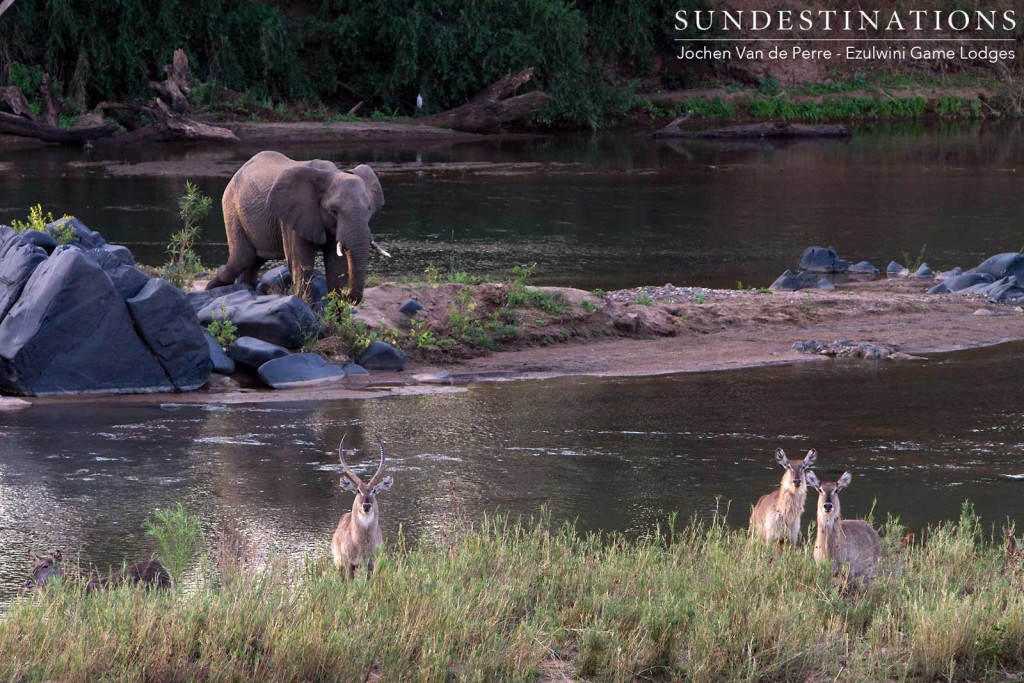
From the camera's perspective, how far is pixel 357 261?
16406 mm

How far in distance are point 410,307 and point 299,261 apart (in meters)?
1.41

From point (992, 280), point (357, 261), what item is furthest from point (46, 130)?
point (992, 280)

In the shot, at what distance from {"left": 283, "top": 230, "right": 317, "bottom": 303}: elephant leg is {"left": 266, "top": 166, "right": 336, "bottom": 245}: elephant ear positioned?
0.56ft

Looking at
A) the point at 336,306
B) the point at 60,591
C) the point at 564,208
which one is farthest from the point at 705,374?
the point at 564,208

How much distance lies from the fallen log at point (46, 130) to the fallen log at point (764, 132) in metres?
18.3

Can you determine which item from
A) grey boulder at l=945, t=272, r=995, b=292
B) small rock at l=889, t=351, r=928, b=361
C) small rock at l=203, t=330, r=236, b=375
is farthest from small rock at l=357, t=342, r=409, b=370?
grey boulder at l=945, t=272, r=995, b=292

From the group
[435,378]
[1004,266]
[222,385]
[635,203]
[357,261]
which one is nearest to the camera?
[222,385]

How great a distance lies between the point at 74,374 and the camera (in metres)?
14.1

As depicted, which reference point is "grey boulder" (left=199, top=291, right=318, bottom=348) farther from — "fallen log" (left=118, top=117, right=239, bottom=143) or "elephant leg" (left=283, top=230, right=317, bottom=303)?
"fallen log" (left=118, top=117, right=239, bottom=143)

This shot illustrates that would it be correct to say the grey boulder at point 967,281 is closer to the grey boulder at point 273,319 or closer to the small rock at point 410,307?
the small rock at point 410,307

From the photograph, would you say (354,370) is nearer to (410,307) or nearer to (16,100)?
(410,307)

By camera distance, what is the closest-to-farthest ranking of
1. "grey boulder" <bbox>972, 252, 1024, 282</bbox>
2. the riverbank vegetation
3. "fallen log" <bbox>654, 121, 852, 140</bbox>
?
1. the riverbank vegetation
2. "grey boulder" <bbox>972, 252, 1024, 282</bbox>
3. "fallen log" <bbox>654, 121, 852, 140</bbox>

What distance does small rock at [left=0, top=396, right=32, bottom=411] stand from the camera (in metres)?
13.4

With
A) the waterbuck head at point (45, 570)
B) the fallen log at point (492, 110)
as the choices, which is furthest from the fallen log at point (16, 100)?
the waterbuck head at point (45, 570)
